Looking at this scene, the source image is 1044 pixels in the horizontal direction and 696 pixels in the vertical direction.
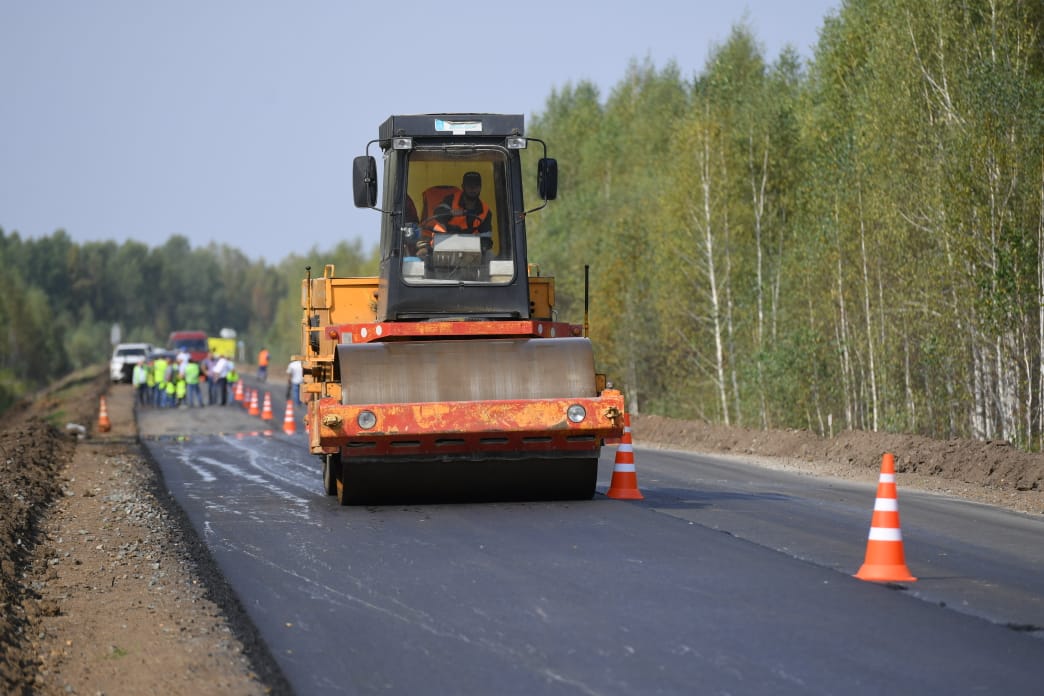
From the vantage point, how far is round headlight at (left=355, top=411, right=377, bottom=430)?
41.8ft

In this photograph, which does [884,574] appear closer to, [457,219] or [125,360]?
[457,219]

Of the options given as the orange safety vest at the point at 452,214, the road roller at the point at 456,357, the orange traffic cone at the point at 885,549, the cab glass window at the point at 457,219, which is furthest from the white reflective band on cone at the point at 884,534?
the orange safety vest at the point at 452,214

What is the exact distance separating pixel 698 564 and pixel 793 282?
26.9 metres

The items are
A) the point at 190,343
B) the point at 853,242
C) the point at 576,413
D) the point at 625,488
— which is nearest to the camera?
the point at 576,413

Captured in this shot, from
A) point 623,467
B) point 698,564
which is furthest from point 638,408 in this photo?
point 698,564

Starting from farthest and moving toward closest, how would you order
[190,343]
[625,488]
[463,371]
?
[190,343] < [625,488] < [463,371]

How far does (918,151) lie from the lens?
27.0 metres

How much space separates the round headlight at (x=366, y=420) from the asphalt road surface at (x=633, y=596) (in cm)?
85

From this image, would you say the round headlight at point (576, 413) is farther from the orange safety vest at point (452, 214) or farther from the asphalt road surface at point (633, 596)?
the orange safety vest at point (452, 214)

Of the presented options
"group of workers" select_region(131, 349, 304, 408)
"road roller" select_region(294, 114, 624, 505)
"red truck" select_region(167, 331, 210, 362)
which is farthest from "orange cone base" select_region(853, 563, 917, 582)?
"red truck" select_region(167, 331, 210, 362)

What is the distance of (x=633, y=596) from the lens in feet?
28.5

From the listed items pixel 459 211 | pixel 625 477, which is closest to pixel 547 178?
pixel 459 211

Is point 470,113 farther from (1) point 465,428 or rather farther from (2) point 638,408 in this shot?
(2) point 638,408

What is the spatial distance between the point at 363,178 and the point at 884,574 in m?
6.62
